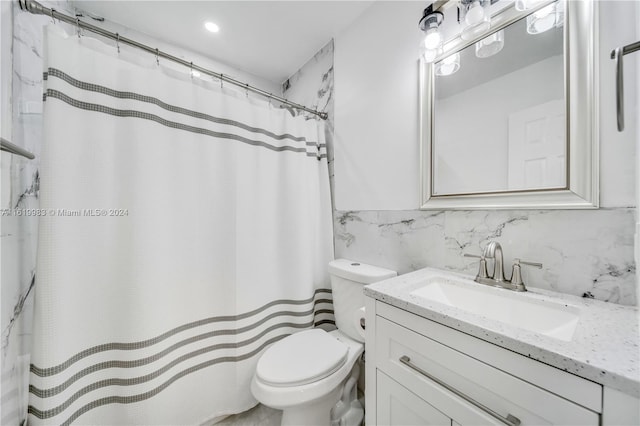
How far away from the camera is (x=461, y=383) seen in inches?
23.7

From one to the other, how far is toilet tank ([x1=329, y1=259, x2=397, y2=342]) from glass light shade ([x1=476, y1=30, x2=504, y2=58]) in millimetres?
1056

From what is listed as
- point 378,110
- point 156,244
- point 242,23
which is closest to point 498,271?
point 378,110

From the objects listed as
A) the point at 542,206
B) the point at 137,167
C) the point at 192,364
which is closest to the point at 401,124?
the point at 542,206

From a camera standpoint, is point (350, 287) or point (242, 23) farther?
point (242, 23)

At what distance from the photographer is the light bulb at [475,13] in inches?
34.9

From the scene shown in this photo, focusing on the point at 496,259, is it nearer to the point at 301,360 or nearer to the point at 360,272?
the point at 360,272

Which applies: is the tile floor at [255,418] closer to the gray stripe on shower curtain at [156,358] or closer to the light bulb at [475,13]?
the gray stripe on shower curtain at [156,358]

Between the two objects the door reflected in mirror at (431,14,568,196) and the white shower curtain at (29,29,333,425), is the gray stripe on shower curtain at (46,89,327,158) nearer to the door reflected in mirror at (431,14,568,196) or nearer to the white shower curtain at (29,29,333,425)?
the white shower curtain at (29,29,333,425)

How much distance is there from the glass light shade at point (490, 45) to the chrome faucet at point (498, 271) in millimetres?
781

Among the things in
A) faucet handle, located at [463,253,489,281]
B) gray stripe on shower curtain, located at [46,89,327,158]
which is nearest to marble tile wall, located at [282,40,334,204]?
gray stripe on shower curtain, located at [46,89,327,158]

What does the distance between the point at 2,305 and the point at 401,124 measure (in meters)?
1.72

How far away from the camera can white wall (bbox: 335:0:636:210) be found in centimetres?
121

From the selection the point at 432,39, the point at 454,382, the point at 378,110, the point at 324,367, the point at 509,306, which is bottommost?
the point at 324,367

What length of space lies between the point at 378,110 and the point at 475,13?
56cm
